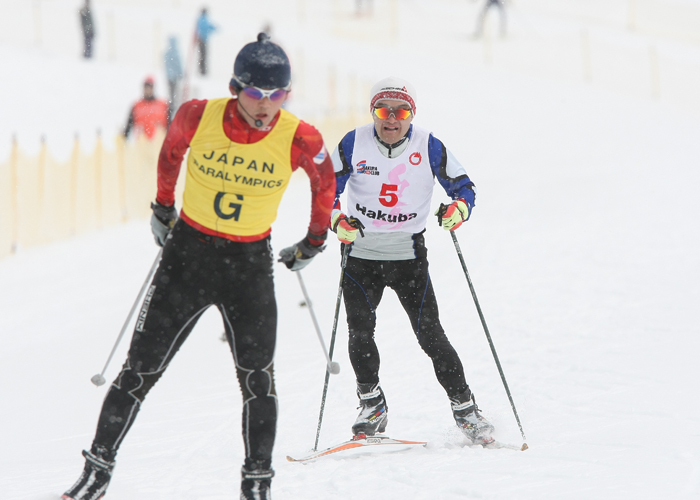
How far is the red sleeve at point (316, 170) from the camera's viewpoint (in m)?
3.21

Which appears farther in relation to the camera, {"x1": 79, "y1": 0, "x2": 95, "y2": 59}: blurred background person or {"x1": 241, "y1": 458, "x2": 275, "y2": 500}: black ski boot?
{"x1": 79, "y1": 0, "x2": 95, "y2": 59}: blurred background person

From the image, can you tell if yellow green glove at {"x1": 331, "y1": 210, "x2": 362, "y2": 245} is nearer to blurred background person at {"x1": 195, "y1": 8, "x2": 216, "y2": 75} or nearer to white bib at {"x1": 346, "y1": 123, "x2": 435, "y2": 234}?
white bib at {"x1": 346, "y1": 123, "x2": 435, "y2": 234}

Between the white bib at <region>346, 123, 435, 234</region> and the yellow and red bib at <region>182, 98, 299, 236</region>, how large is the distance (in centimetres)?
107

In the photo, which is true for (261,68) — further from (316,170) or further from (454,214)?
(454,214)

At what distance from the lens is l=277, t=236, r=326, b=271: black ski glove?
3387 mm

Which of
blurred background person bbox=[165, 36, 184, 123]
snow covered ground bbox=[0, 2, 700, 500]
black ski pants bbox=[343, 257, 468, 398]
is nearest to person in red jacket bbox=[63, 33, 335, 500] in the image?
snow covered ground bbox=[0, 2, 700, 500]

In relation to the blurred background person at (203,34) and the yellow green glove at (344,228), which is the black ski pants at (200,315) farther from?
Result: the blurred background person at (203,34)

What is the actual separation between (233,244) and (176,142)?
0.47 m

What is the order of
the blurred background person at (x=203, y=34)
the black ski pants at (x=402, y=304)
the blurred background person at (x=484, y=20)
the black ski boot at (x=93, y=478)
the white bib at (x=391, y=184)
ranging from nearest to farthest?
the black ski boot at (x=93, y=478)
the white bib at (x=391, y=184)
the black ski pants at (x=402, y=304)
the blurred background person at (x=203, y=34)
the blurred background person at (x=484, y=20)

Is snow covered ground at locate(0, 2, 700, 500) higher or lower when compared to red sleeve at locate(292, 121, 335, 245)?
lower

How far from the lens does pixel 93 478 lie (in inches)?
126

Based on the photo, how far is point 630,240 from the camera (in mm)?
10227

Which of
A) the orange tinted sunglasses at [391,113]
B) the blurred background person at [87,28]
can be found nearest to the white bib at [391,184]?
the orange tinted sunglasses at [391,113]

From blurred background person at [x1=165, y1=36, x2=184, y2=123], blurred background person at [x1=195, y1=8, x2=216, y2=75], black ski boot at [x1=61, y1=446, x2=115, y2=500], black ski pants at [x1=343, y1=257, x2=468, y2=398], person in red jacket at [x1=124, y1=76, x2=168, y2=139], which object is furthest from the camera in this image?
blurred background person at [x1=195, y1=8, x2=216, y2=75]
